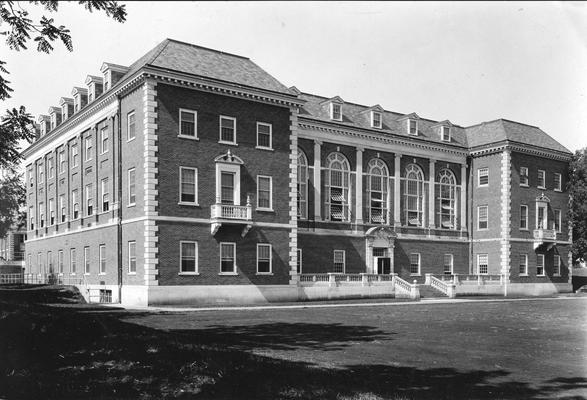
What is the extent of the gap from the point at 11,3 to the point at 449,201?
1783 inches

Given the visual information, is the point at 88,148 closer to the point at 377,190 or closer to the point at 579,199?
the point at 377,190

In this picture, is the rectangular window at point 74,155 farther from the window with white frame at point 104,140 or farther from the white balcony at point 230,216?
the white balcony at point 230,216

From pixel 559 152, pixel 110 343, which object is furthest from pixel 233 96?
pixel 559 152

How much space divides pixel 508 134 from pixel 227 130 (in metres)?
29.4

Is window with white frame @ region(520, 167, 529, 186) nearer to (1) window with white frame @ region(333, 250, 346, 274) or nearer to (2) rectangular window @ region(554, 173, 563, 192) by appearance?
(2) rectangular window @ region(554, 173, 563, 192)

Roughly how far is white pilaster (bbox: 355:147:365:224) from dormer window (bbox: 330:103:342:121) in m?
3.00

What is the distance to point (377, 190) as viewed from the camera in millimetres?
48031

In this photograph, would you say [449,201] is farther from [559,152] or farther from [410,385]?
[410,385]

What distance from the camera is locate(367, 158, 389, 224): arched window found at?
47.6 meters

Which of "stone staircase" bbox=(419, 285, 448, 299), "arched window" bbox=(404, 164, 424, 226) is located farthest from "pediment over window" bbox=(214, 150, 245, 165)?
"arched window" bbox=(404, 164, 424, 226)

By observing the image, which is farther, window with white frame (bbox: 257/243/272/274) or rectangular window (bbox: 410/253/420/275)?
rectangular window (bbox: 410/253/420/275)

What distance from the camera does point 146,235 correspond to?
3244cm

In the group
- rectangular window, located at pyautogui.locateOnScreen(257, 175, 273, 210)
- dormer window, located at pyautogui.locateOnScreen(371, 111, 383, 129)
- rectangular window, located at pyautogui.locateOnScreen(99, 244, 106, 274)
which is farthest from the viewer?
dormer window, located at pyautogui.locateOnScreen(371, 111, 383, 129)

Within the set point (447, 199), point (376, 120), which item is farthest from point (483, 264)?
point (376, 120)
